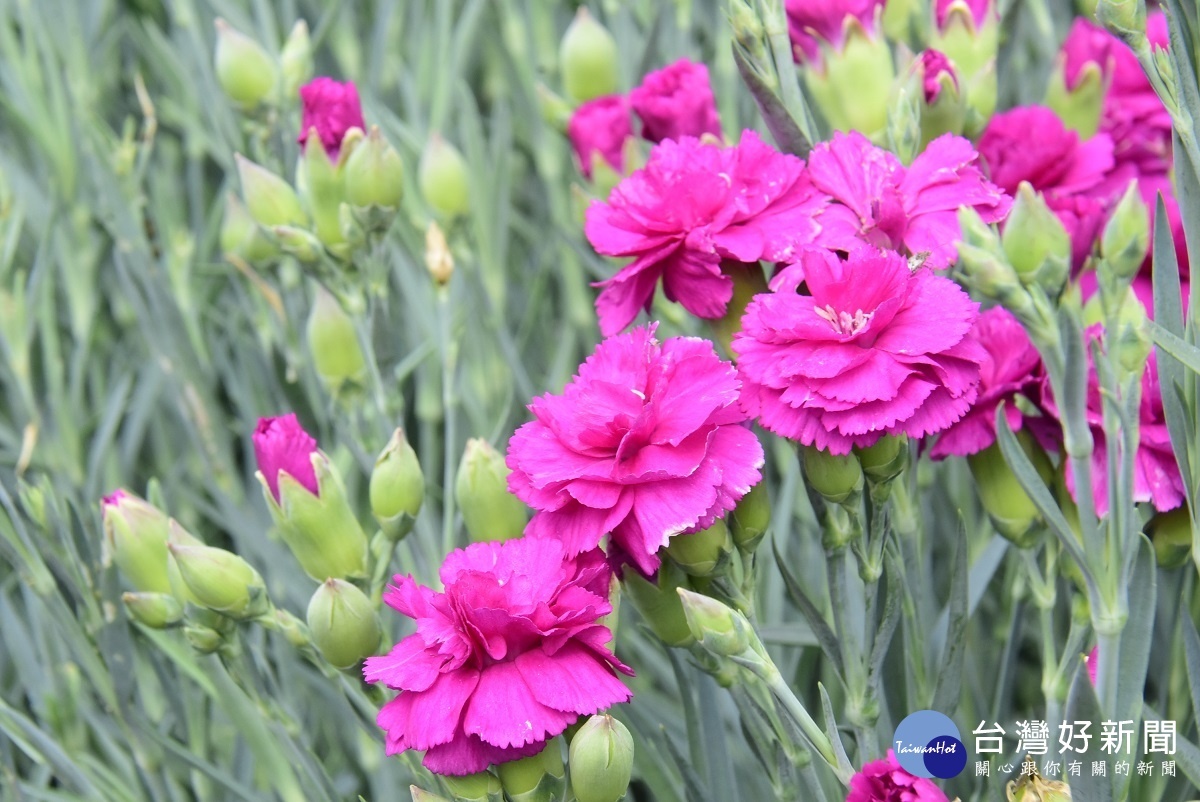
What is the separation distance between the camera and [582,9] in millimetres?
849

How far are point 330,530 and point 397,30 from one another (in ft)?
2.42

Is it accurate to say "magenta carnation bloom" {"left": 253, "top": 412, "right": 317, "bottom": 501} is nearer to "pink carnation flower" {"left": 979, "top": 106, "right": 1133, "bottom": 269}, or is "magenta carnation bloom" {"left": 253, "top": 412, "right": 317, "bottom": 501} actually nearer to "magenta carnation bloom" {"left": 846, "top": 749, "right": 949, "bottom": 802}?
"magenta carnation bloom" {"left": 846, "top": 749, "right": 949, "bottom": 802}

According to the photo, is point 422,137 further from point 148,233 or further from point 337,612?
point 337,612

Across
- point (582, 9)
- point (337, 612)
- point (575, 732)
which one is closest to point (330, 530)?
point (337, 612)

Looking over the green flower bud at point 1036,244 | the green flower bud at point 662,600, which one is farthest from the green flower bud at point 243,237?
the green flower bud at point 1036,244

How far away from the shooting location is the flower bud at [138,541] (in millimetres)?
574

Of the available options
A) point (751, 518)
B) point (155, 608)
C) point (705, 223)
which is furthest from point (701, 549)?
point (155, 608)

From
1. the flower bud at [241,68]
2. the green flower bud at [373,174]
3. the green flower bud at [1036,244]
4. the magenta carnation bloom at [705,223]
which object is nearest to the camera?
the green flower bud at [1036,244]

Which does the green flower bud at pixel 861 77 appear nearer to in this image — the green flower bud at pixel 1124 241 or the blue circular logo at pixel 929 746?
the green flower bud at pixel 1124 241

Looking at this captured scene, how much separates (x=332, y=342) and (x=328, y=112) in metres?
0.14

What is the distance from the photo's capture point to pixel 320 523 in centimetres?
54

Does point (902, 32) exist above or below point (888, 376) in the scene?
above

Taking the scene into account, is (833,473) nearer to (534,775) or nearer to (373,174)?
(534,775)

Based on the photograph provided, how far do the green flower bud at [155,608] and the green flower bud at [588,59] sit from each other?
1.62ft
